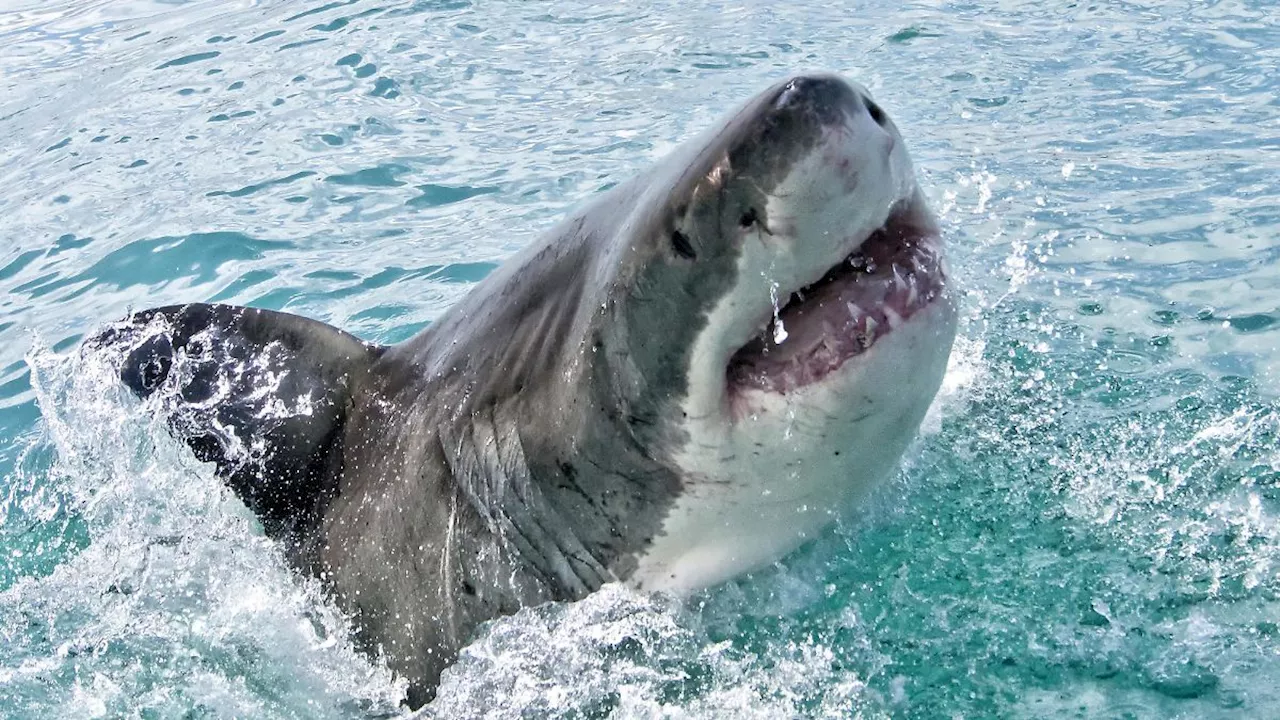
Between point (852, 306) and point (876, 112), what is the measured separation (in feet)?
0.99

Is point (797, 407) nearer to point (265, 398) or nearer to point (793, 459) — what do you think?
point (793, 459)

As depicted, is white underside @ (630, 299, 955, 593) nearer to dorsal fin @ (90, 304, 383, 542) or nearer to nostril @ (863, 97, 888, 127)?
nostril @ (863, 97, 888, 127)

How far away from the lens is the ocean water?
2.66 meters

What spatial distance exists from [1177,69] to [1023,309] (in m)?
3.42

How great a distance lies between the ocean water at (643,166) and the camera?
266 centimetres

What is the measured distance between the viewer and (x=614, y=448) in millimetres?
2344

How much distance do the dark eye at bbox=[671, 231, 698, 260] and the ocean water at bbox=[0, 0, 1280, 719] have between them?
761mm

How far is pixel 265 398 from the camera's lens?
2.99m

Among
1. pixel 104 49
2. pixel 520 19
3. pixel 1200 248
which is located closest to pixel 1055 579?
pixel 1200 248

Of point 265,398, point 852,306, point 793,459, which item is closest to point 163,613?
point 265,398

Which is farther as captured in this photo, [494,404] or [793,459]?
[494,404]

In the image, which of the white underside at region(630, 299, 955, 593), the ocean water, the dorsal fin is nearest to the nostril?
the white underside at region(630, 299, 955, 593)

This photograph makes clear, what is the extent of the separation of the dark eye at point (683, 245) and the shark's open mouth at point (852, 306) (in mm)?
166

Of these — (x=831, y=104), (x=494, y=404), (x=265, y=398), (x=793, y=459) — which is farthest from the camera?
(x=265, y=398)
